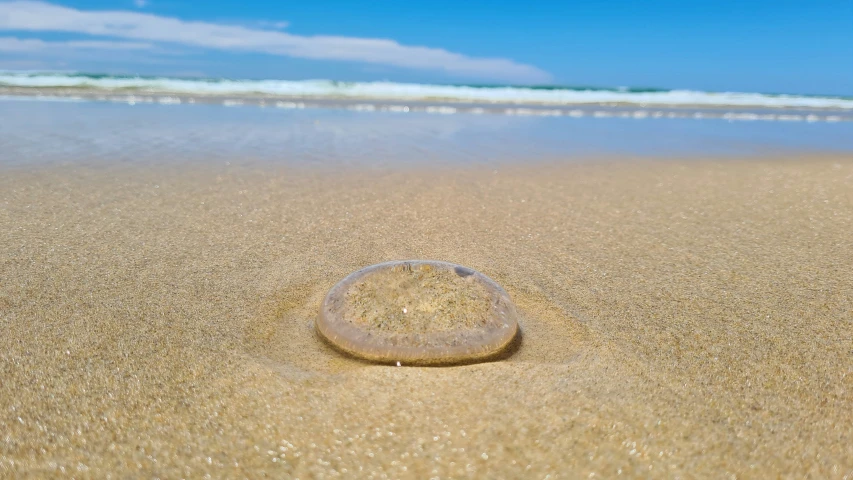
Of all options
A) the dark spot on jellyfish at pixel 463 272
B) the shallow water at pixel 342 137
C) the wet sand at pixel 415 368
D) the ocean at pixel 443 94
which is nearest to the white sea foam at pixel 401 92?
the ocean at pixel 443 94

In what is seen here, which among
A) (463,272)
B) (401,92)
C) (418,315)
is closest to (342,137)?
(463,272)

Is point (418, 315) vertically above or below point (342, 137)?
below

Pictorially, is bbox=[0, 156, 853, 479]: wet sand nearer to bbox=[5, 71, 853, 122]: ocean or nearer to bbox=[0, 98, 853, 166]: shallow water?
bbox=[0, 98, 853, 166]: shallow water

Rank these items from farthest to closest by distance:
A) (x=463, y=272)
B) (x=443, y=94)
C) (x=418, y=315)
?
(x=443, y=94) → (x=463, y=272) → (x=418, y=315)

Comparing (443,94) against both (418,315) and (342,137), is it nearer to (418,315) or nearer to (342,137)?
(342,137)

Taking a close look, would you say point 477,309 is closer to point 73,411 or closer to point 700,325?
point 700,325

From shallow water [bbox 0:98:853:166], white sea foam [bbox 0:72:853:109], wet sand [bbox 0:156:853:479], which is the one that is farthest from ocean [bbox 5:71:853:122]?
wet sand [bbox 0:156:853:479]

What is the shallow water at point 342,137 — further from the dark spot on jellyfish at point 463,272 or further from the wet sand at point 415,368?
the dark spot on jellyfish at point 463,272

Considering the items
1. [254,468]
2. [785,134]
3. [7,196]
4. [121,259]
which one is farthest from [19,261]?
[785,134]
